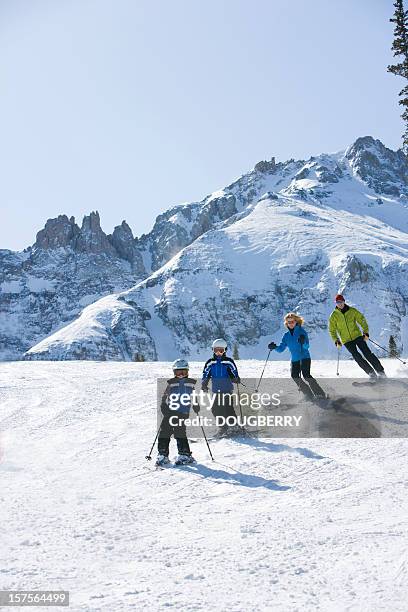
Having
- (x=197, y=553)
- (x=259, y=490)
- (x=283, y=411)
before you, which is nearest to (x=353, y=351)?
(x=283, y=411)

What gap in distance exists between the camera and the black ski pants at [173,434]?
9.14 m

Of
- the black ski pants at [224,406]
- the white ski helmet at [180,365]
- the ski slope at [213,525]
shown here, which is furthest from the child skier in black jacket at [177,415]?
the black ski pants at [224,406]

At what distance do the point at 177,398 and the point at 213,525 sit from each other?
4010 mm

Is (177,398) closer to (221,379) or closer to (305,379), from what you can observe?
(221,379)

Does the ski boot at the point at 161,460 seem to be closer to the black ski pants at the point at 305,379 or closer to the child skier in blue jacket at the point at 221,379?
the child skier in blue jacket at the point at 221,379

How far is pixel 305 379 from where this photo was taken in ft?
41.5

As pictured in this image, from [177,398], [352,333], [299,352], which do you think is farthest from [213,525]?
[352,333]

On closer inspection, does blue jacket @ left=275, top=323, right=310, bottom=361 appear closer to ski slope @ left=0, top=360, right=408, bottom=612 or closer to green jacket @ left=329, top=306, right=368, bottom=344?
green jacket @ left=329, top=306, right=368, bottom=344

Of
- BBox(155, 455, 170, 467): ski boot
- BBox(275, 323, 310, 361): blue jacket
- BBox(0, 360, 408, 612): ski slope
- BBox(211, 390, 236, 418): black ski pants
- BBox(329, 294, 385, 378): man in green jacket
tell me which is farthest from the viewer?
BBox(329, 294, 385, 378): man in green jacket

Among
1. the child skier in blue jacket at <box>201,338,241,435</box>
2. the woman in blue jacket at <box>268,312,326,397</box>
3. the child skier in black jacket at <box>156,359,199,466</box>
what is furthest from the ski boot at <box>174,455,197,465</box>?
the woman in blue jacket at <box>268,312,326,397</box>

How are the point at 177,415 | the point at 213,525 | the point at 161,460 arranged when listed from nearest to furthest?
the point at 213,525 → the point at 161,460 → the point at 177,415

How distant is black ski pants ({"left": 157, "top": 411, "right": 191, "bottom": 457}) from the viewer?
9141 mm

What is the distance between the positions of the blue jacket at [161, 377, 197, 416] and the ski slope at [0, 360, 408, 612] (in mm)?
900

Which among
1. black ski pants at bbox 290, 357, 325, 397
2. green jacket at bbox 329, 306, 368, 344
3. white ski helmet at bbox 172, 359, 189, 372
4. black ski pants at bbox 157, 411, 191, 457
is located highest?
green jacket at bbox 329, 306, 368, 344
